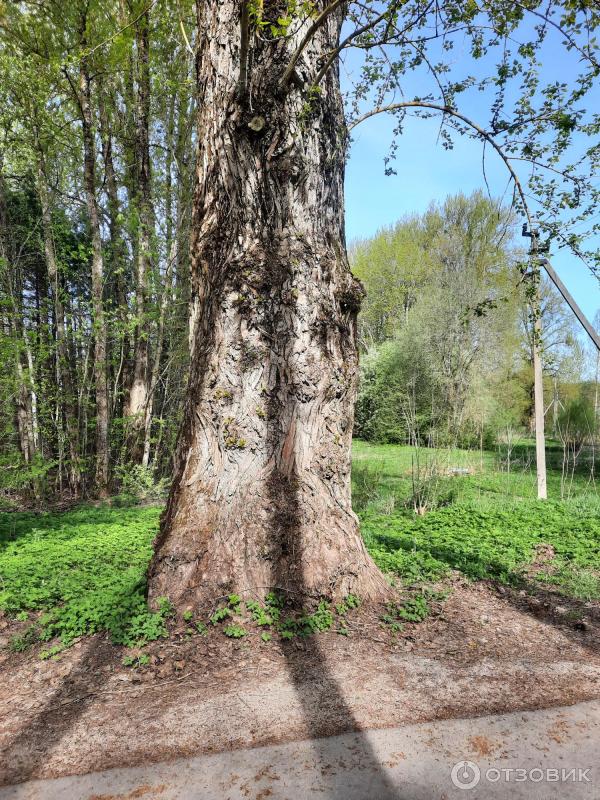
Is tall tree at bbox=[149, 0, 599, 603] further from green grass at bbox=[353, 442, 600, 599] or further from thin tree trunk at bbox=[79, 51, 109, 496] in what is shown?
thin tree trunk at bbox=[79, 51, 109, 496]

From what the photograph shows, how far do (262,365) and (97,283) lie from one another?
21.6ft

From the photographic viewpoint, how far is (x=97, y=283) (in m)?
8.32

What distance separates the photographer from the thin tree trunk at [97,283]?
7945 mm

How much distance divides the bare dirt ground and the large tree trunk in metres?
0.41

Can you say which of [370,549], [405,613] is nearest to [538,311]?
[370,549]

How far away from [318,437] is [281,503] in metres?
0.49

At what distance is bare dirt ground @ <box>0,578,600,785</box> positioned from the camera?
1.94 metres

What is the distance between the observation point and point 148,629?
8.70 ft

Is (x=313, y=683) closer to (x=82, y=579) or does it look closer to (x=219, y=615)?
(x=219, y=615)

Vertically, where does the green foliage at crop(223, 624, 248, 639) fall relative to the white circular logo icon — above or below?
above

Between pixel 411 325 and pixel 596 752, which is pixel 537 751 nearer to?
pixel 596 752

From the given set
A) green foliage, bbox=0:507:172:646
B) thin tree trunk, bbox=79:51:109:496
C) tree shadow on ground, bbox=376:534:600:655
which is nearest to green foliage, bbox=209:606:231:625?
green foliage, bbox=0:507:172:646

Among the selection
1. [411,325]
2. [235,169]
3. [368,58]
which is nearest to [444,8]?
[368,58]

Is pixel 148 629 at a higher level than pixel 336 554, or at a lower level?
lower
